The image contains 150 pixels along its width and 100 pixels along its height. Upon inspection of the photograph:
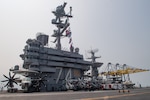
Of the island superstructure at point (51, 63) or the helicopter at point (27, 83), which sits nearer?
the helicopter at point (27, 83)

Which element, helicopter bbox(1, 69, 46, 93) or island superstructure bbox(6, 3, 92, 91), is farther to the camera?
island superstructure bbox(6, 3, 92, 91)

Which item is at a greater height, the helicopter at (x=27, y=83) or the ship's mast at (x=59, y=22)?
the ship's mast at (x=59, y=22)

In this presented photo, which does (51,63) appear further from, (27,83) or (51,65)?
(27,83)

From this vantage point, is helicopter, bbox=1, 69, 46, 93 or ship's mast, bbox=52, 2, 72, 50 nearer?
helicopter, bbox=1, 69, 46, 93

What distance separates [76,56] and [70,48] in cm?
663

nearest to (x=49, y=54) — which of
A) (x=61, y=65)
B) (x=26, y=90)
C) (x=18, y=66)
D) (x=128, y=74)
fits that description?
(x=61, y=65)

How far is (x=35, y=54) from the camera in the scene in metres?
75.9

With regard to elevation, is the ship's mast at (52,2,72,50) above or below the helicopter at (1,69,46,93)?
above

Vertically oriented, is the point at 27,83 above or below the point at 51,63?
below

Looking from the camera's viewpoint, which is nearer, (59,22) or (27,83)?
(27,83)

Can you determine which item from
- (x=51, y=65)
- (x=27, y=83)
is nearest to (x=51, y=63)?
(x=51, y=65)

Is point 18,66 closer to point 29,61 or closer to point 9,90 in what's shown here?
point 29,61

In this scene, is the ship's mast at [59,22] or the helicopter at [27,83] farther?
the ship's mast at [59,22]

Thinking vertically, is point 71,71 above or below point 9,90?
above
